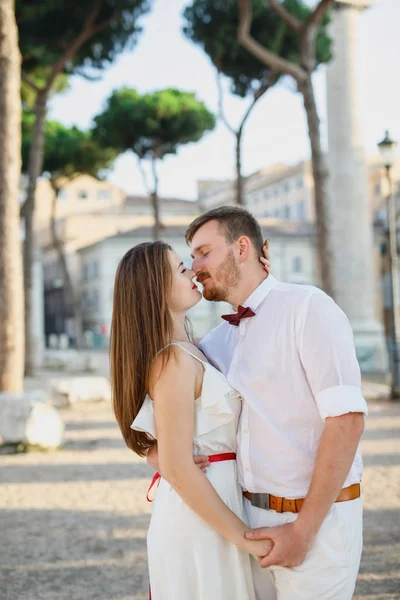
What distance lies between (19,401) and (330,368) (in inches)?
270

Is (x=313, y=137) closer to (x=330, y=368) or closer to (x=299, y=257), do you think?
(x=330, y=368)

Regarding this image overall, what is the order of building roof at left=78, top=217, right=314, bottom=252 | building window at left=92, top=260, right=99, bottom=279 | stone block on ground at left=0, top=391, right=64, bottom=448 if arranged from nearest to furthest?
stone block on ground at left=0, top=391, right=64, bottom=448 < building roof at left=78, top=217, right=314, bottom=252 < building window at left=92, top=260, right=99, bottom=279

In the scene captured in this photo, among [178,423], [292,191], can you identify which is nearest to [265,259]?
[178,423]

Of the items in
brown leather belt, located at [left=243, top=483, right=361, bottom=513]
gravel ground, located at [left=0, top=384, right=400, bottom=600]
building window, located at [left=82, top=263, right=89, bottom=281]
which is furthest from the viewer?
building window, located at [left=82, top=263, right=89, bottom=281]

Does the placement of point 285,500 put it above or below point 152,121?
below

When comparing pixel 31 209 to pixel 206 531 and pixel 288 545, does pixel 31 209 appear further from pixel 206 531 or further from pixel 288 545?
pixel 288 545

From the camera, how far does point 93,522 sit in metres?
5.41

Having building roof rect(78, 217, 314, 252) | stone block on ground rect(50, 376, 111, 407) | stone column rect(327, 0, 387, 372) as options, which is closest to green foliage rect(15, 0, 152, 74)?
stone column rect(327, 0, 387, 372)

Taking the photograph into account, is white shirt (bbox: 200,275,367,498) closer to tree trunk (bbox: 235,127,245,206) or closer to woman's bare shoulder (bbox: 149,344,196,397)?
woman's bare shoulder (bbox: 149,344,196,397)

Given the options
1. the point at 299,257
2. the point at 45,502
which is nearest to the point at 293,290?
the point at 45,502

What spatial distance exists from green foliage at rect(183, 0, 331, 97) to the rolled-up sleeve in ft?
53.5

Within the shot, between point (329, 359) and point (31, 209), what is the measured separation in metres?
16.3

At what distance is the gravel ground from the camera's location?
411cm

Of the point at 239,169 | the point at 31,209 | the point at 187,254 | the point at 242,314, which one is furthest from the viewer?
the point at 187,254
